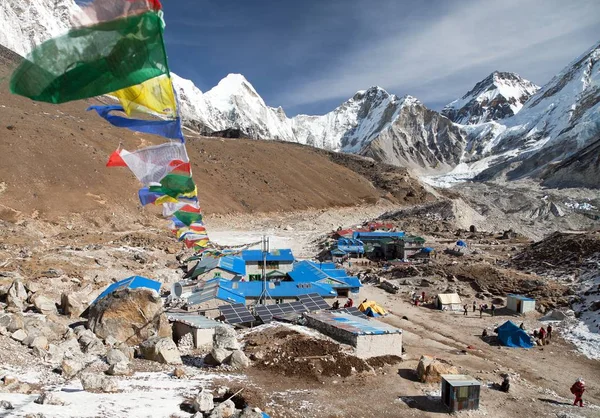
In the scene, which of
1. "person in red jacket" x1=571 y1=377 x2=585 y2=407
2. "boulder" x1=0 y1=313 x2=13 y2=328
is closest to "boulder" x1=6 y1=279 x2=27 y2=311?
"boulder" x1=0 y1=313 x2=13 y2=328

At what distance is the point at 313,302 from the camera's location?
21.6 m

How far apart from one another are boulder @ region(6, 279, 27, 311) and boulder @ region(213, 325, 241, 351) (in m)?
6.98

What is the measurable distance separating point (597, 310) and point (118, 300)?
22168 mm

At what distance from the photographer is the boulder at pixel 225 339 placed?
14.2 meters

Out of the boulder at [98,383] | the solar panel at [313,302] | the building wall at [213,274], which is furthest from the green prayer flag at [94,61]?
the building wall at [213,274]

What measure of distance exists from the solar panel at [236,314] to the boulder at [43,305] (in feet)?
20.0

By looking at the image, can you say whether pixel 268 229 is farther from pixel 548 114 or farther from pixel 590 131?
pixel 548 114

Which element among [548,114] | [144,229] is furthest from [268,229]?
[548,114]

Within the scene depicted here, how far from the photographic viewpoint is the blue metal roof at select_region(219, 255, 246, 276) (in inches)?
1100

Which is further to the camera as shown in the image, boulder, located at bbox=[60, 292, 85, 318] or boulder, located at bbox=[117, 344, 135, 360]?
boulder, located at bbox=[60, 292, 85, 318]

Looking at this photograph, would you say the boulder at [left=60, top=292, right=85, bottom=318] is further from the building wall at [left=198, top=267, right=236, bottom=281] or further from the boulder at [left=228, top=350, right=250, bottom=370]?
the building wall at [left=198, top=267, right=236, bottom=281]

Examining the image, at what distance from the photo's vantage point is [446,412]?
12.6 m

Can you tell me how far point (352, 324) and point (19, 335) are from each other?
1032 centimetres

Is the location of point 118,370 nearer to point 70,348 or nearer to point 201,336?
point 70,348
